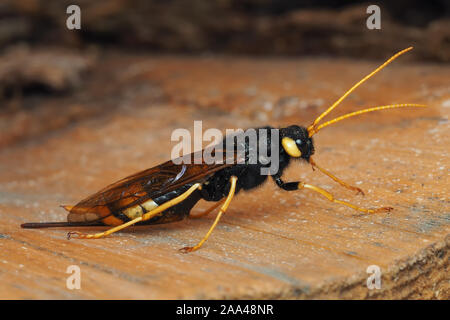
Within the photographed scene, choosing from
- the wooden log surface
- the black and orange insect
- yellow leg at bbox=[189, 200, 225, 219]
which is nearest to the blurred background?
the wooden log surface

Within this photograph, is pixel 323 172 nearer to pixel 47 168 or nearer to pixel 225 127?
pixel 225 127

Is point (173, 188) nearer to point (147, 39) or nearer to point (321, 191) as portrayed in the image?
point (321, 191)

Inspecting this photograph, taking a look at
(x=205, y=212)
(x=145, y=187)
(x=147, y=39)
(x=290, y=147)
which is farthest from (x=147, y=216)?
(x=147, y=39)

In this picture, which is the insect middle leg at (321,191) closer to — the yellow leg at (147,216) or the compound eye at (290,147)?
the compound eye at (290,147)

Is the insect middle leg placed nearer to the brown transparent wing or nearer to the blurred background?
the brown transparent wing

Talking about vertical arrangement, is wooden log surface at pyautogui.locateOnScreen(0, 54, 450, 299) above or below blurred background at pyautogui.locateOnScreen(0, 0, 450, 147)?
below

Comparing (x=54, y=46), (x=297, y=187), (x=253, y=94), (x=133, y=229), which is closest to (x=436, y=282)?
(x=297, y=187)

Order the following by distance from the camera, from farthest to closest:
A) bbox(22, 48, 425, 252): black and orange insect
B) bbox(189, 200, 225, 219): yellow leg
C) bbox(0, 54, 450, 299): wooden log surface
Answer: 1. bbox(189, 200, 225, 219): yellow leg
2. bbox(22, 48, 425, 252): black and orange insect
3. bbox(0, 54, 450, 299): wooden log surface
